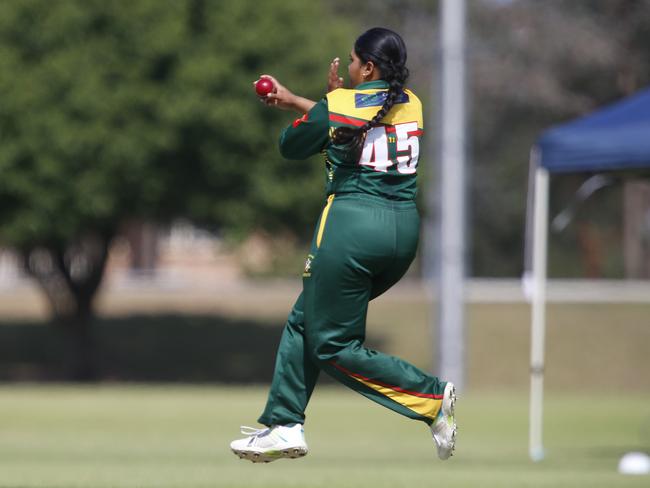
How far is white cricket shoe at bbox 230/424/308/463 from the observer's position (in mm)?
6574

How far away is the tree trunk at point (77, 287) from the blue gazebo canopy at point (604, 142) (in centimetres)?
1907

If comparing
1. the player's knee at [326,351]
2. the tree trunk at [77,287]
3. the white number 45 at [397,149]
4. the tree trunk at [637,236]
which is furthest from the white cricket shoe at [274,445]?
the tree trunk at [637,236]

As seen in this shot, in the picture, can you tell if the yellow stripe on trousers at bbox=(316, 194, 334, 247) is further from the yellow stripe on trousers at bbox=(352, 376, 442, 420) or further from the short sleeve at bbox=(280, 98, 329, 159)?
the yellow stripe on trousers at bbox=(352, 376, 442, 420)

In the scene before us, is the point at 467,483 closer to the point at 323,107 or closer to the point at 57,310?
the point at 323,107

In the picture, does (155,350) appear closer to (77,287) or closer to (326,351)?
(77,287)

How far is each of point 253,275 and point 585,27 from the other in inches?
580

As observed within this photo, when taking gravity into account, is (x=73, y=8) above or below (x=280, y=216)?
above

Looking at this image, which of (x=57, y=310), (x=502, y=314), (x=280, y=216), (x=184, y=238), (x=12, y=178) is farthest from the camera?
(x=184, y=238)

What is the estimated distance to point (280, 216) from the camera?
28281 millimetres

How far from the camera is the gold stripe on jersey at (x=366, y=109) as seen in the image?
6.42 metres

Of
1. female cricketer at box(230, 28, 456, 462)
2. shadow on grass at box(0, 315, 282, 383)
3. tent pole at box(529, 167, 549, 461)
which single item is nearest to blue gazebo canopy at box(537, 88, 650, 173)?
tent pole at box(529, 167, 549, 461)

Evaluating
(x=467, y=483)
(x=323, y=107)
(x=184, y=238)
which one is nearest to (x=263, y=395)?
(x=467, y=483)

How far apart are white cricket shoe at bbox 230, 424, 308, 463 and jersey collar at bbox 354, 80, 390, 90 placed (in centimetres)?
162

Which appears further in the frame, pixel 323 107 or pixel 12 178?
pixel 12 178
